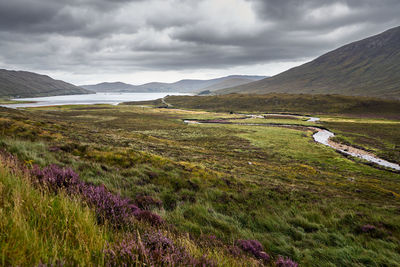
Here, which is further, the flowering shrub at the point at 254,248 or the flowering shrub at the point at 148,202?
the flowering shrub at the point at 148,202

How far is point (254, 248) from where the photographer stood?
4504 mm

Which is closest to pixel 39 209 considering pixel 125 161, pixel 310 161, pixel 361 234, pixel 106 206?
pixel 106 206

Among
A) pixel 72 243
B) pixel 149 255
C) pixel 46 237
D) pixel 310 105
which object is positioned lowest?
pixel 149 255

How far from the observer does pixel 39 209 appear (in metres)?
3.18

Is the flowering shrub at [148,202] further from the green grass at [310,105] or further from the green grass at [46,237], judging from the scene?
the green grass at [310,105]

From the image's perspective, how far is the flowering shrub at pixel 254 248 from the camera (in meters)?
4.33

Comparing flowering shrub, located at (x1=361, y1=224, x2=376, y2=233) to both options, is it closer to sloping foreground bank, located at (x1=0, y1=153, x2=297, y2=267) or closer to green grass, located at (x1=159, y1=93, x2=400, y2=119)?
sloping foreground bank, located at (x1=0, y1=153, x2=297, y2=267)

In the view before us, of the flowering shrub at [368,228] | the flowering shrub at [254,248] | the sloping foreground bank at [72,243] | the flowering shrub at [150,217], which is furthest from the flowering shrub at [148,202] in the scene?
the flowering shrub at [368,228]

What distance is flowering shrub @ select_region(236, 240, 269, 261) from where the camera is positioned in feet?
14.2

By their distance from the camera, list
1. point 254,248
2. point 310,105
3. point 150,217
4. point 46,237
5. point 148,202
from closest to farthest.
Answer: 1. point 46,237
2. point 254,248
3. point 150,217
4. point 148,202
5. point 310,105

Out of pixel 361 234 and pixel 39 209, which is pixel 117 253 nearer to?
pixel 39 209

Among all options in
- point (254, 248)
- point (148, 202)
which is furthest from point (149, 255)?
point (148, 202)

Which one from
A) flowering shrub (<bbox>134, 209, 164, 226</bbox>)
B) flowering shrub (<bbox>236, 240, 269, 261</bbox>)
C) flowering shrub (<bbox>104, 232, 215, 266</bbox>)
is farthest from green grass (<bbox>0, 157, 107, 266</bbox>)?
flowering shrub (<bbox>236, 240, 269, 261</bbox>)

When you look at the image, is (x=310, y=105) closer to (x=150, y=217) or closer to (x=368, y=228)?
(x=368, y=228)
